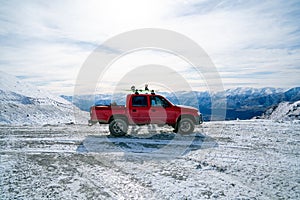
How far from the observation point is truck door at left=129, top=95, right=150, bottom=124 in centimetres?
1139

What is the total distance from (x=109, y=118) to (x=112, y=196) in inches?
254

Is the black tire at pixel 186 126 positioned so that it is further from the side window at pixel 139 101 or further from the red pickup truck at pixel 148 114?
the side window at pixel 139 101

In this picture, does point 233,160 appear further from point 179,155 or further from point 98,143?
point 98,143

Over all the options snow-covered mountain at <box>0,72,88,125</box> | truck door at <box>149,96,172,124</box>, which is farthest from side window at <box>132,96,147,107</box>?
snow-covered mountain at <box>0,72,88,125</box>

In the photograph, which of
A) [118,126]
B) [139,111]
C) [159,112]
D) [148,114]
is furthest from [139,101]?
[118,126]

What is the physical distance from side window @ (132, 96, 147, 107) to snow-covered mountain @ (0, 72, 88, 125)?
1044 centimetres

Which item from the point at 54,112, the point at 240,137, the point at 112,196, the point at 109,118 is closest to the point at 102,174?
the point at 112,196

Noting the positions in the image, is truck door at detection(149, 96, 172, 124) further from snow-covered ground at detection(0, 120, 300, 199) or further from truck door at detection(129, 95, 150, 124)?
snow-covered ground at detection(0, 120, 300, 199)

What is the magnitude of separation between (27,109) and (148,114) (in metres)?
15.1

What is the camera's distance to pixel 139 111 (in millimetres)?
11406

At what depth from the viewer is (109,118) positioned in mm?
11258

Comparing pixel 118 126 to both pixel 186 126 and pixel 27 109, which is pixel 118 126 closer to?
pixel 186 126

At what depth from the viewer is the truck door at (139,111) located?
1139 centimetres

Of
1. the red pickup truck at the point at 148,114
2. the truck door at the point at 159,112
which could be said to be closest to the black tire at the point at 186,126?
the red pickup truck at the point at 148,114
